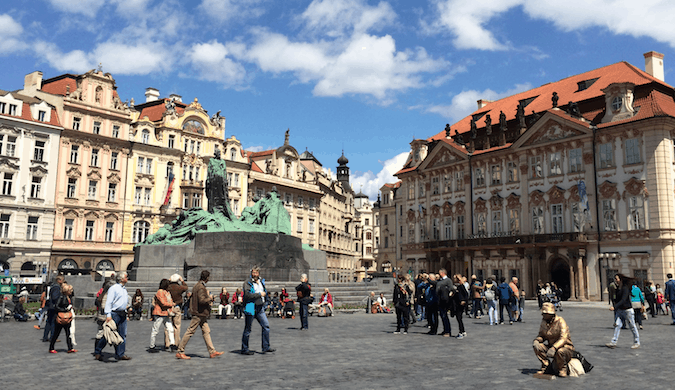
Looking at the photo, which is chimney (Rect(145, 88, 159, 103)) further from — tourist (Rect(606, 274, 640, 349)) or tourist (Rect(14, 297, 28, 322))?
tourist (Rect(606, 274, 640, 349))

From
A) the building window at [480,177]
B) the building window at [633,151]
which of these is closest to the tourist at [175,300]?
the building window at [633,151]

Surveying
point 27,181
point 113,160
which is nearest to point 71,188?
point 27,181

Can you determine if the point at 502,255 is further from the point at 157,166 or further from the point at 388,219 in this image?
the point at 388,219

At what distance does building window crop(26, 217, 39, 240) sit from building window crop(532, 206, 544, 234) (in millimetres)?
36451

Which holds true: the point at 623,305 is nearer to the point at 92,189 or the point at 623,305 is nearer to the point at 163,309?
the point at 163,309

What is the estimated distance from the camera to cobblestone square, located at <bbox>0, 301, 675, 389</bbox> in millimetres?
8227

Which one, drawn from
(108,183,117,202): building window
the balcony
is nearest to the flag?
(108,183,117,202): building window

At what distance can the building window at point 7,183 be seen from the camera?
44250mm

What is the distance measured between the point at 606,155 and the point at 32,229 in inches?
1598

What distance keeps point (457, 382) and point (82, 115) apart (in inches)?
1877

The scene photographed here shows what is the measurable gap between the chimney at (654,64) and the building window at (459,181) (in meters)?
14.9

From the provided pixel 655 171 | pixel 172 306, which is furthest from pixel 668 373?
pixel 655 171

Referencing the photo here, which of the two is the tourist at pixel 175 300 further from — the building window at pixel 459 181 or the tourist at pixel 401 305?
the building window at pixel 459 181

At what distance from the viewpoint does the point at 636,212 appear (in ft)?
115
